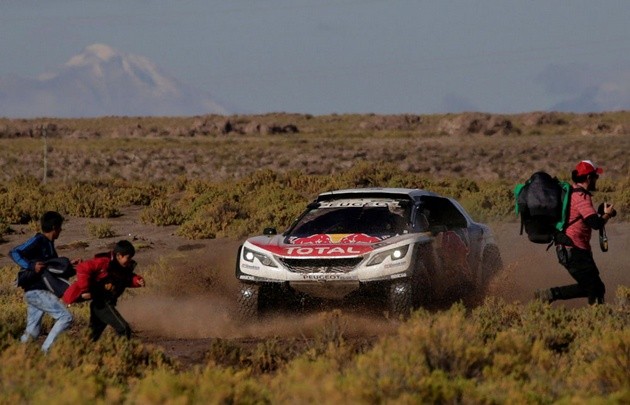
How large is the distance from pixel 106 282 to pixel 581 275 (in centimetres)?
492

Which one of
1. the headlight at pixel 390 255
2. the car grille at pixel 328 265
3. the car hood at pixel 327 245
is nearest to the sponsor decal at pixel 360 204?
the car hood at pixel 327 245

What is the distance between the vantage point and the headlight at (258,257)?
45.3 ft

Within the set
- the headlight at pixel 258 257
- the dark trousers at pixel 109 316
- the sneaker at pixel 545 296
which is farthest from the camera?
the headlight at pixel 258 257

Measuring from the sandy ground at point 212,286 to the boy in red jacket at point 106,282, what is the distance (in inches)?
44.7

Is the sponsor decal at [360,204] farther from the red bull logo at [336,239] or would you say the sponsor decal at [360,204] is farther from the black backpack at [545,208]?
the black backpack at [545,208]

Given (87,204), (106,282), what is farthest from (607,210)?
(87,204)

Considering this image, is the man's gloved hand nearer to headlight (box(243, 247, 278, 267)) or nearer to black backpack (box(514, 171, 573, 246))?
black backpack (box(514, 171, 573, 246))

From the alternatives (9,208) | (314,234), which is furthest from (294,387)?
(9,208)

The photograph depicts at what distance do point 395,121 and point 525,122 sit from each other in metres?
10.1

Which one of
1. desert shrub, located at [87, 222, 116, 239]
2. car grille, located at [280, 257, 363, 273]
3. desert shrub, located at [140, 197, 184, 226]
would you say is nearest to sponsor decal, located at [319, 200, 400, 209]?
car grille, located at [280, 257, 363, 273]

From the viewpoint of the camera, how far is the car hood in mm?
13555

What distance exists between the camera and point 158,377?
795 cm

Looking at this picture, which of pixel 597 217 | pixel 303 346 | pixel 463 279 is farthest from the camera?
pixel 463 279

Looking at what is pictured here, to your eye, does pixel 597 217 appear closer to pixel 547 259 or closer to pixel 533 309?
pixel 533 309
